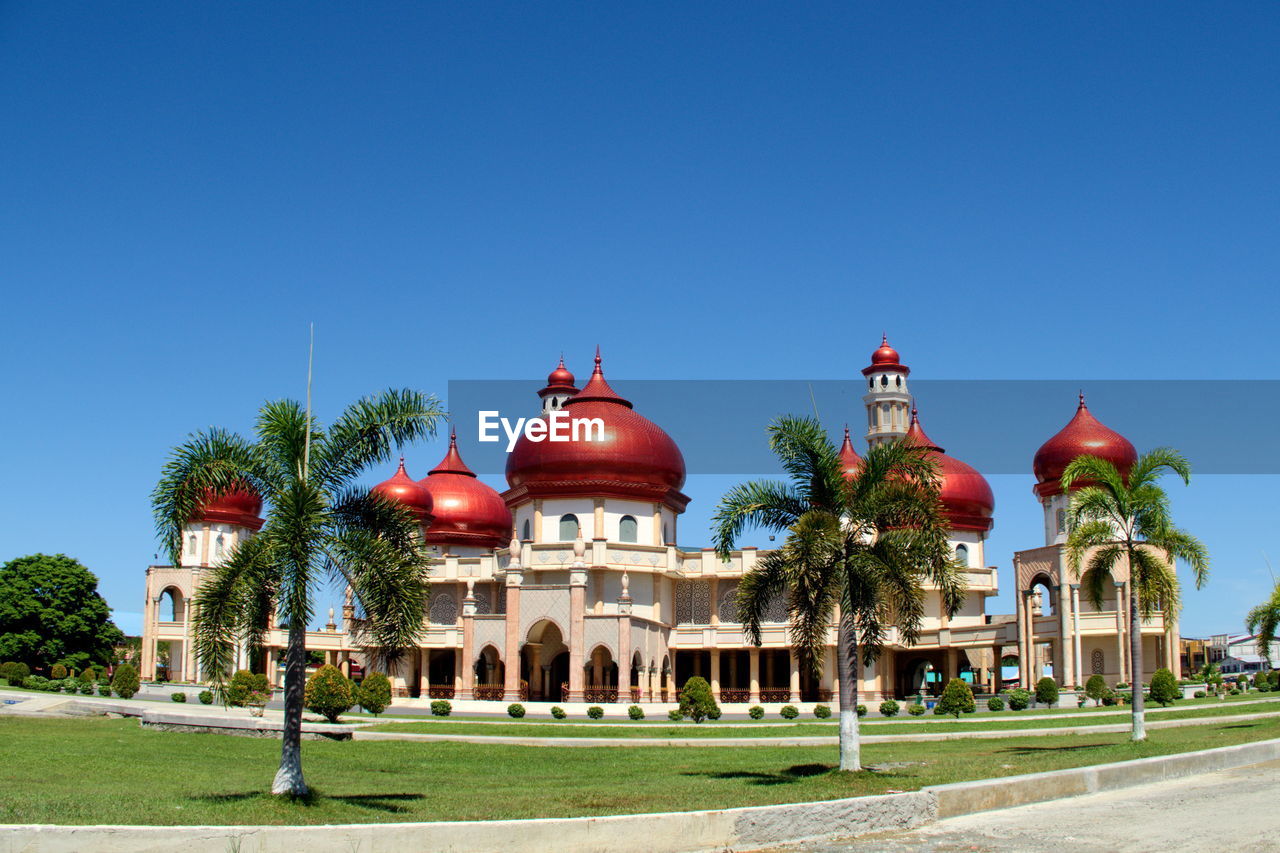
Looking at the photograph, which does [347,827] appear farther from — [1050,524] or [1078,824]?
[1050,524]

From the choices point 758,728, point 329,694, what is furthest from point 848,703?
point 329,694

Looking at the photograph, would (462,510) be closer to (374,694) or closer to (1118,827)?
(374,694)

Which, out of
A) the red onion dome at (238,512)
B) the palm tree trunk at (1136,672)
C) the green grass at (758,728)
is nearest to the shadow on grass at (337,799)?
the green grass at (758,728)

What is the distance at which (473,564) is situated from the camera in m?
58.4

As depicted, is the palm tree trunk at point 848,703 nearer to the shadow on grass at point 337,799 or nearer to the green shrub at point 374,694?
the shadow on grass at point 337,799

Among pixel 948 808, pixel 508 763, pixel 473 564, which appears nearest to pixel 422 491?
pixel 473 564

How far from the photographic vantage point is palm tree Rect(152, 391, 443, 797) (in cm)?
1653

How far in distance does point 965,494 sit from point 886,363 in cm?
932

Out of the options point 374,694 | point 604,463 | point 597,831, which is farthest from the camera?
point 604,463

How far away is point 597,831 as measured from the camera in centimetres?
1277

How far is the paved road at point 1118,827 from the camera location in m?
13.3

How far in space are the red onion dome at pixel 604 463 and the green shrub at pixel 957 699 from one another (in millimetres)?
17526

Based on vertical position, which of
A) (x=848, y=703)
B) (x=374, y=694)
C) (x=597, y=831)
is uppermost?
(x=848, y=703)

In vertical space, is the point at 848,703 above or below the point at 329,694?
above
